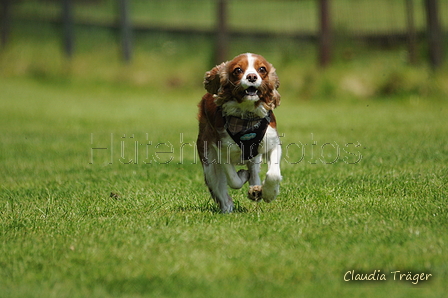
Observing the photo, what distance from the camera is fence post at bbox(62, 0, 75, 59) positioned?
24.5 m

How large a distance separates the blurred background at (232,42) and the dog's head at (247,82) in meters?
12.2

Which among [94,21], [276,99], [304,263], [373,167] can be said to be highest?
[94,21]

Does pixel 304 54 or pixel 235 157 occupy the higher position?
pixel 304 54

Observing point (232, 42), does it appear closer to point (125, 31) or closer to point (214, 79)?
point (125, 31)

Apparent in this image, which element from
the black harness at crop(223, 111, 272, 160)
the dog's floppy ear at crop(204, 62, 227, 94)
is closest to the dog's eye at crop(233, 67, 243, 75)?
the dog's floppy ear at crop(204, 62, 227, 94)

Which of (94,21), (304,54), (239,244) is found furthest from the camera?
(94,21)

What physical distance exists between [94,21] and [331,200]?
2092 centimetres

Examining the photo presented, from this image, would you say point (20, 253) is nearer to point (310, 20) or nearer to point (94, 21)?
point (310, 20)

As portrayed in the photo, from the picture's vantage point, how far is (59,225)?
5.46 m

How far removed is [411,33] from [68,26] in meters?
12.1

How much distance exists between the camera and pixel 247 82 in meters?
5.35

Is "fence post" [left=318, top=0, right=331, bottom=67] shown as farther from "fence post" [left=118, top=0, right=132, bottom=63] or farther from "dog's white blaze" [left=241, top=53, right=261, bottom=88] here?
"dog's white blaze" [left=241, top=53, right=261, bottom=88]

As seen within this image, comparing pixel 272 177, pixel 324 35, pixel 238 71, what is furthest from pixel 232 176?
pixel 324 35

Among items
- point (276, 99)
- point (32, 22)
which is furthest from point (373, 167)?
point (32, 22)
